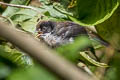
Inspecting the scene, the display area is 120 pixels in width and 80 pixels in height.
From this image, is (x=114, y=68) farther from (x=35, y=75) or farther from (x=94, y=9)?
(x=35, y=75)

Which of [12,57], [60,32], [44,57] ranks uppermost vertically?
[60,32]

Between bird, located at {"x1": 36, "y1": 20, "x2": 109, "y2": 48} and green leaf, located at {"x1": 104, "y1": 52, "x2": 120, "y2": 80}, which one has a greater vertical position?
bird, located at {"x1": 36, "y1": 20, "x2": 109, "y2": 48}

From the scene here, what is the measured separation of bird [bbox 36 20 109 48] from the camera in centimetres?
111

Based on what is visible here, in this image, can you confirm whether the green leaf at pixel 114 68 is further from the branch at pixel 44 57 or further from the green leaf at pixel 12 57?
the branch at pixel 44 57

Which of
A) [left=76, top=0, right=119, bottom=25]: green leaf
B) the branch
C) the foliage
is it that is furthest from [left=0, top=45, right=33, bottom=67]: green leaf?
[left=76, top=0, right=119, bottom=25]: green leaf

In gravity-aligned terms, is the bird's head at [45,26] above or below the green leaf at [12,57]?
above

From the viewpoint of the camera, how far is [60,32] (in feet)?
3.77

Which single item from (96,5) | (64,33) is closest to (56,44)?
(64,33)

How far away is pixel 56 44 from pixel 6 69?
74 centimetres

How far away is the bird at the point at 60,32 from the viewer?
3.64ft

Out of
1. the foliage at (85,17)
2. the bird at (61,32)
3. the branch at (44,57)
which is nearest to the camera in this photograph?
the branch at (44,57)

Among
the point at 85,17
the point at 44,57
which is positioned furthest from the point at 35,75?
the point at 85,17

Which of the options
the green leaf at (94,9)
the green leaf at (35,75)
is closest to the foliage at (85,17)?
the green leaf at (94,9)

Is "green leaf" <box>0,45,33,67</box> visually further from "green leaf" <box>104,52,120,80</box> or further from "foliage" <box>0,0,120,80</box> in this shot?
"green leaf" <box>104,52,120,80</box>
